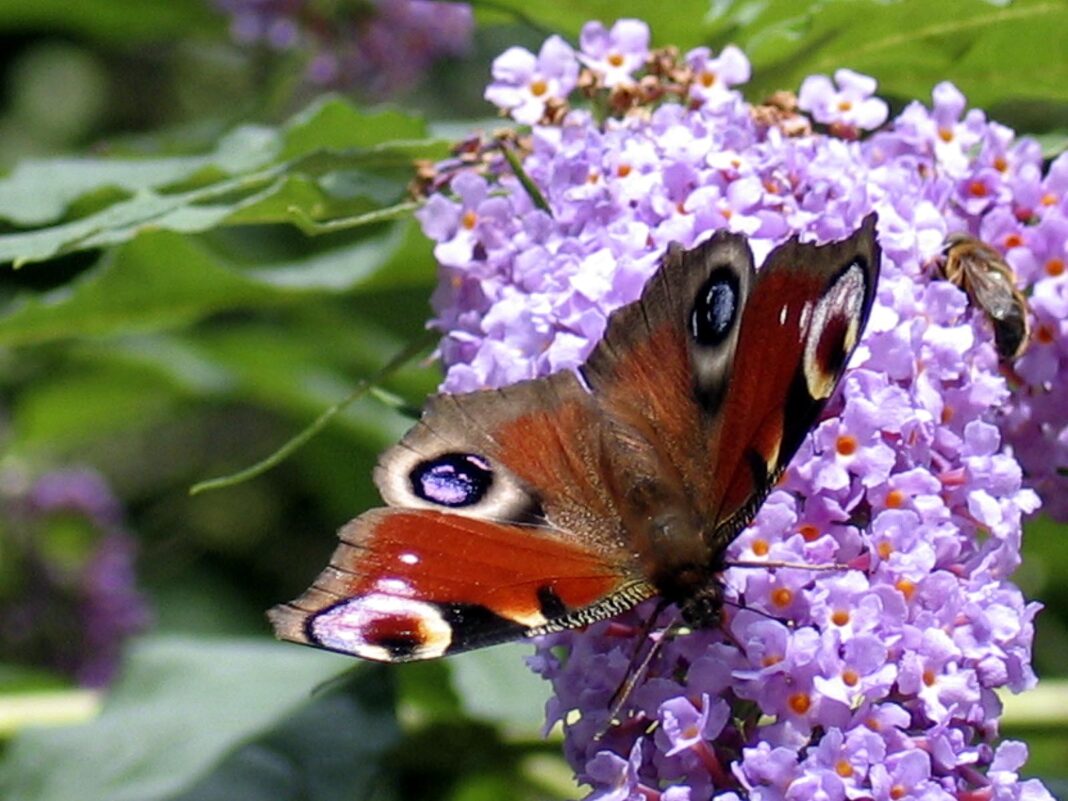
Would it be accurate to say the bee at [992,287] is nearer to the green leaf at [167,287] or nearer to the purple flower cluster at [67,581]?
the green leaf at [167,287]

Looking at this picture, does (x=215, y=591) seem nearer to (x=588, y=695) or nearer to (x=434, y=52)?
(x=434, y=52)

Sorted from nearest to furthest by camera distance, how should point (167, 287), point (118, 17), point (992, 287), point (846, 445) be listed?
point (846, 445) < point (992, 287) < point (167, 287) < point (118, 17)

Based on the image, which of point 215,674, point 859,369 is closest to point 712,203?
point 859,369

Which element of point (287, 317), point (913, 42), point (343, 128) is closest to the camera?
point (913, 42)

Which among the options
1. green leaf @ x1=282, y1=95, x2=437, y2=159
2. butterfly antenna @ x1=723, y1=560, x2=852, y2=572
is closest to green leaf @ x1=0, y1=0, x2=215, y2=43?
green leaf @ x1=282, y1=95, x2=437, y2=159

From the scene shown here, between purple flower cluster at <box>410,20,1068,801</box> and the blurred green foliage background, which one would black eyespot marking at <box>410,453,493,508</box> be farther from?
the blurred green foliage background

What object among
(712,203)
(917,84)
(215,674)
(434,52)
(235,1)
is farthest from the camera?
(434,52)

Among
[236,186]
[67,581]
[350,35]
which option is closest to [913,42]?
[236,186]

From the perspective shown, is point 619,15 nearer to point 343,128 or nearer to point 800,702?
point 343,128
